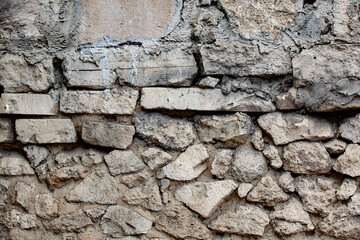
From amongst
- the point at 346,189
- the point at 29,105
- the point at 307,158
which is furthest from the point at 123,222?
the point at 346,189

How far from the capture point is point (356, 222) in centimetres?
162

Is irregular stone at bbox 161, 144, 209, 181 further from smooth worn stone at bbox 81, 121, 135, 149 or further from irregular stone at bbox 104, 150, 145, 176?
smooth worn stone at bbox 81, 121, 135, 149

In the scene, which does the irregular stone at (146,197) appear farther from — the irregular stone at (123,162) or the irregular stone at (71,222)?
the irregular stone at (71,222)

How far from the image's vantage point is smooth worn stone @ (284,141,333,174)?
1.65 m

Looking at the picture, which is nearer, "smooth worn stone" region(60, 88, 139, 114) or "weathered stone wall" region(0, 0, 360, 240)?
"weathered stone wall" region(0, 0, 360, 240)

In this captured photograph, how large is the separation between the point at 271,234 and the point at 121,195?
0.75 meters

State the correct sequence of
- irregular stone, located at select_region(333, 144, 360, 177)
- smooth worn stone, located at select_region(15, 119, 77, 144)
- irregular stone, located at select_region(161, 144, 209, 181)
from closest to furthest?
1. irregular stone, located at select_region(333, 144, 360, 177)
2. irregular stone, located at select_region(161, 144, 209, 181)
3. smooth worn stone, located at select_region(15, 119, 77, 144)

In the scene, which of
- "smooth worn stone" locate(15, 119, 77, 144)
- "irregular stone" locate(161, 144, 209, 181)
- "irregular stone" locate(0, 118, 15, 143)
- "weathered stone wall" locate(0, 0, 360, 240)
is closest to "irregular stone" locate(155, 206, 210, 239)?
"weathered stone wall" locate(0, 0, 360, 240)

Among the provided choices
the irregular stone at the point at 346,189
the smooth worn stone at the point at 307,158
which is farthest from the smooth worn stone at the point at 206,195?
the irregular stone at the point at 346,189

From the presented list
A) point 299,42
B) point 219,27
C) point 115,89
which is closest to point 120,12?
point 115,89

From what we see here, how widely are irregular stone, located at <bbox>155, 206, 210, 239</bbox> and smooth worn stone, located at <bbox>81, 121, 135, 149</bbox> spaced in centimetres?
40

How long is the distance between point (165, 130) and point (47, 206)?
0.73 m

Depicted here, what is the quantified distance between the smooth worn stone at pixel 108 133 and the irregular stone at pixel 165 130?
6 cm

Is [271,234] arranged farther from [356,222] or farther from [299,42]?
[299,42]
